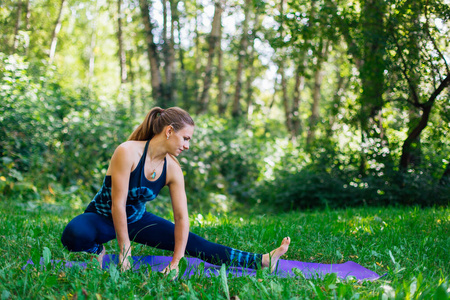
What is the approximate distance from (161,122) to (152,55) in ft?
35.3

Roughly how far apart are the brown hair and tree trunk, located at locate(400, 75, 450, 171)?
5550mm

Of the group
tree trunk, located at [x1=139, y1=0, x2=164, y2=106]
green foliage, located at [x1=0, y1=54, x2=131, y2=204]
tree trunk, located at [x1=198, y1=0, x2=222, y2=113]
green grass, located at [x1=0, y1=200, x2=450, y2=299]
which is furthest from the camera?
tree trunk, located at [x1=198, y1=0, x2=222, y2=113]

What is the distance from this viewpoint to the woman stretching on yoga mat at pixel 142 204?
3.35 meters

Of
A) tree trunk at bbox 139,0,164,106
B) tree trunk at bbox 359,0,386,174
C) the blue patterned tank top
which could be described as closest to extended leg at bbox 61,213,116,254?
the blue patterned tank top

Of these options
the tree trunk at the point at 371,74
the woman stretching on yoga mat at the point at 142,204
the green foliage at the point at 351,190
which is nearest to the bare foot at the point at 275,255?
the woman stretching on yoga mat at the point at 142,204

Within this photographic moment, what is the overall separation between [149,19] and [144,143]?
36.2 ft

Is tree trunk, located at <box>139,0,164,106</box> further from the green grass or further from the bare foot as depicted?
the bare foot

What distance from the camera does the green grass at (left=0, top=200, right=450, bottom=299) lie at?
261 cm

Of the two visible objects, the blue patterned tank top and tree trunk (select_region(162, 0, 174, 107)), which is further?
tree trunk (select_region(162, 0, 174, 107))

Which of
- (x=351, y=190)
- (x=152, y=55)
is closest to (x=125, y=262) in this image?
(x=351, y=190)

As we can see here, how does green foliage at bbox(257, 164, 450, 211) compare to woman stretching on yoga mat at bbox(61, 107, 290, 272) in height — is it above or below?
below

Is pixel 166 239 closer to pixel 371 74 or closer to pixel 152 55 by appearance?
pixel 371 74

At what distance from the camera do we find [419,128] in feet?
26.3

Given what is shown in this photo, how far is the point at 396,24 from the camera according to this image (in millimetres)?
7695
